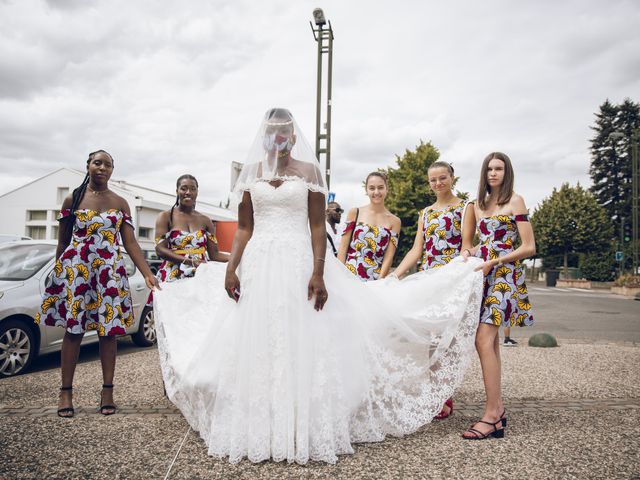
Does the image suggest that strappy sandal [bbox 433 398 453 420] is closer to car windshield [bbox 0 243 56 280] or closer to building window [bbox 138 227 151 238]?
car windshield [bbox 0 243 56 280]

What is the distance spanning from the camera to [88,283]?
4137mm

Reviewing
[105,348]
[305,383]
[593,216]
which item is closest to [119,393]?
[105,348]

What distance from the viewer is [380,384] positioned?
11.5ft

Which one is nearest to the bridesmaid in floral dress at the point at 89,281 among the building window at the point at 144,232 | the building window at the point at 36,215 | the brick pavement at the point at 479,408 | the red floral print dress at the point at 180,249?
the brick pavement at the point at 479,408

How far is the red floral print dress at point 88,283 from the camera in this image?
4.07m

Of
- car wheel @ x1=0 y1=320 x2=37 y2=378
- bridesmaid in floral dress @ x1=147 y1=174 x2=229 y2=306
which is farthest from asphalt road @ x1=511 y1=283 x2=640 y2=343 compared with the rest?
car wheel @ x1=0 y1=320 x2=37 y2=378

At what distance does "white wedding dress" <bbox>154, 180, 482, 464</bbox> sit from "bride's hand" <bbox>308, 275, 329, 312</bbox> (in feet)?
0.20

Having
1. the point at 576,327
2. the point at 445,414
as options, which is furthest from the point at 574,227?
the point at 445,414

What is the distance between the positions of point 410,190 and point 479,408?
2791 centimetres

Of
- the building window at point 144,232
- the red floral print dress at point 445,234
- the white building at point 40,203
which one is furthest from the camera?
the white building at point 40,203

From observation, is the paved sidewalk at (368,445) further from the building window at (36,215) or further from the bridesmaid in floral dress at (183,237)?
the building window at (36,215)

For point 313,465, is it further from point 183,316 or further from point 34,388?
point 34,388

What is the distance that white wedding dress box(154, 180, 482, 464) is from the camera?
10.1 ft

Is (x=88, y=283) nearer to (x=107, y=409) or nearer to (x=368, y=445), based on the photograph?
(x=107, y=409)
